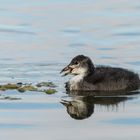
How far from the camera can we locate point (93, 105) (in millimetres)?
19062

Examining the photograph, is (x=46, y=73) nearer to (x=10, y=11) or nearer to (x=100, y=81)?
(x=100, y=81)

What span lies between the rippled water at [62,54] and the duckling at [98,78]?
417 millimetres

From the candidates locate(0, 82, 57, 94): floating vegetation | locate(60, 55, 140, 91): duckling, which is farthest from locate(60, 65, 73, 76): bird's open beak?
locate(0, 82, 57, 94): floating vegetation

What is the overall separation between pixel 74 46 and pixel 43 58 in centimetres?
167

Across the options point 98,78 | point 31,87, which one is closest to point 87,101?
point 31,87

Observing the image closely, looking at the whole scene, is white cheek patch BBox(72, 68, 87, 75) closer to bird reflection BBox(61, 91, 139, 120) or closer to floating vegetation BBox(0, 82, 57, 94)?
bird reflection BBox(61, 91, 139, 120)

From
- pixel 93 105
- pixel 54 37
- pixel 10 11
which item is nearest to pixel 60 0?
pixel 10 11

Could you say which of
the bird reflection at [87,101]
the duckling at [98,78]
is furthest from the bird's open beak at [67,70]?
the bird reflection at [87,101]

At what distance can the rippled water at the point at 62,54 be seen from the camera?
17.0m

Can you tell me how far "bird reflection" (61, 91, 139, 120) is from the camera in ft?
60.1

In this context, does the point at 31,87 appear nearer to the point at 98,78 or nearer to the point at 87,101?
the point at 87,101

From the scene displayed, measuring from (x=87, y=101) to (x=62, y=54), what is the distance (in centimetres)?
500

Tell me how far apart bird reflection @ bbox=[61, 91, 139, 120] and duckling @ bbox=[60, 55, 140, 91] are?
0.38 m

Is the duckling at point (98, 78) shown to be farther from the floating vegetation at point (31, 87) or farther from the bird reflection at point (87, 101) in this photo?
the floating vegetation at point (31, 87)
